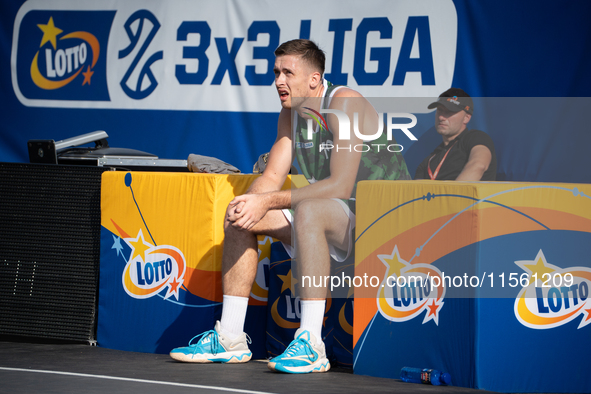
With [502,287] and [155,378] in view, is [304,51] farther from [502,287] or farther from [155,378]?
[155,378]

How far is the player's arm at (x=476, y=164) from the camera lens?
3.33 metres

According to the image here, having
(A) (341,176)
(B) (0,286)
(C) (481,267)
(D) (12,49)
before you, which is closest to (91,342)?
(B) (0,286)

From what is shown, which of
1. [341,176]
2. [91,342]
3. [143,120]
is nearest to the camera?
[341,176]

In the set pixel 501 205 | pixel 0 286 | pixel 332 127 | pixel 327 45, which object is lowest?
pixel 0 286

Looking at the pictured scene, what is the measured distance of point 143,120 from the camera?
15.7 ft

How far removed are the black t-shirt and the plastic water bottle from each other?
4.43 ft

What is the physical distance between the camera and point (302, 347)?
2.48 m

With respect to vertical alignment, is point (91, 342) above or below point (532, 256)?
below

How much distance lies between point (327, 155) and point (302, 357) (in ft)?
2.72

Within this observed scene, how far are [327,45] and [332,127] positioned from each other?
5.70 ft

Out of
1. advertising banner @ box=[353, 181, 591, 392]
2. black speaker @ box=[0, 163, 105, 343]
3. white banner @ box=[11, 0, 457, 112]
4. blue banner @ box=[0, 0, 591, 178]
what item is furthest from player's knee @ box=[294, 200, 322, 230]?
white banner @ box=[11, 0, 457, 112]

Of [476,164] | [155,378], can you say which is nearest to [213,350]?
[155,378]

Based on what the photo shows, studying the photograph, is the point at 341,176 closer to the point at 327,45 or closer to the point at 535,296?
the point at 535,296

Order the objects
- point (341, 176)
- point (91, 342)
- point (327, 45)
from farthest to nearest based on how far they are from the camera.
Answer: point (327, 45)
point (91, 342)
point (341, 176)
